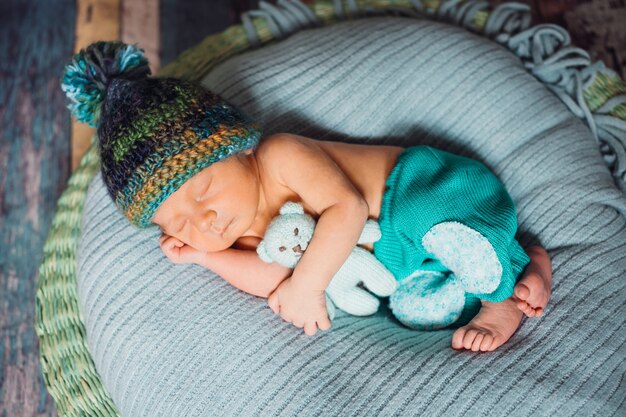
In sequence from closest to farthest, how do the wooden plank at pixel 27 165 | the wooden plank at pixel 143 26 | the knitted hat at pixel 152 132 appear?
the knitted hat at pixel 152 132
the wooden plank at pixel 27 165
the wooden plank at pixel 143 26

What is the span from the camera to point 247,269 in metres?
1.14

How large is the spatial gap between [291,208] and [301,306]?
163 millimetres

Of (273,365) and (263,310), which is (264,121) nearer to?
(263,310)

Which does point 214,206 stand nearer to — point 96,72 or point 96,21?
point 96,72

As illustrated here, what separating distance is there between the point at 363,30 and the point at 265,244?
0.59m

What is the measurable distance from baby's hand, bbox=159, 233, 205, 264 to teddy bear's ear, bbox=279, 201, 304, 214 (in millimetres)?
167

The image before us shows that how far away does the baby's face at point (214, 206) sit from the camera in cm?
100

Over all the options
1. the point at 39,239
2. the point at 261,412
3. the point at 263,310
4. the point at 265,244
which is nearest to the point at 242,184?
the point at 265,244

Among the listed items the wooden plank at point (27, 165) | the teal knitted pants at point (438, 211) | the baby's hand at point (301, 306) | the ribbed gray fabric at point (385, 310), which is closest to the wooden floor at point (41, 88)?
the wooden plank at point (27, 165)

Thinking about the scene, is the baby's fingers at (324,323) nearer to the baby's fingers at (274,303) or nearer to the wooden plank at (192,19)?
the baby's fingers at (274,303)

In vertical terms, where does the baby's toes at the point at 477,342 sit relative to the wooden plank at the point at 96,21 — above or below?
below

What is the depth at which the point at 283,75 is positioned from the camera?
4.48ft

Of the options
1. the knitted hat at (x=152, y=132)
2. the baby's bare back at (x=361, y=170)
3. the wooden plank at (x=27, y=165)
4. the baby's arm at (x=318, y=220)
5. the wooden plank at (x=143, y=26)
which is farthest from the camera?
the wooden plank at (x=143, y=26)

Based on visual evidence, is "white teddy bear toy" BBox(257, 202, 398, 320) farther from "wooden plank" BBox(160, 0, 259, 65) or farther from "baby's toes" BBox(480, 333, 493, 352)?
"wooden plank" BBox(160, 0, 259, 65)
